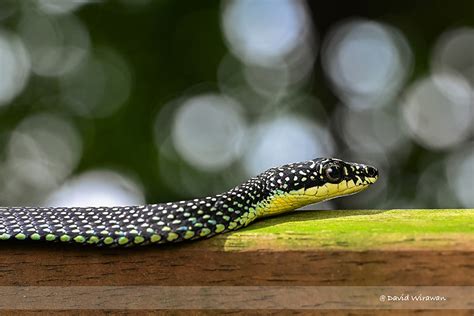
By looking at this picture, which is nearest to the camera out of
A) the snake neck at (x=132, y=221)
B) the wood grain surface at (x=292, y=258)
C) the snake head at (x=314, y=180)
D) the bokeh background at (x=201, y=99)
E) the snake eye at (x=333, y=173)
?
the wood grain surface at (x=292, y=258)

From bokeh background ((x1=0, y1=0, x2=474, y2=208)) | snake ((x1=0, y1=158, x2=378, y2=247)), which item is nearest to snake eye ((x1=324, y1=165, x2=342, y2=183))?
snake ((x1=0, y1=158, x2=378, y2=247))

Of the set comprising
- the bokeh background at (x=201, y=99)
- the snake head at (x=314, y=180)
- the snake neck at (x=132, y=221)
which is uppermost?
the snake neck at (x=132, y=221)

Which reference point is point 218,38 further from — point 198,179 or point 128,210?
point 128,210

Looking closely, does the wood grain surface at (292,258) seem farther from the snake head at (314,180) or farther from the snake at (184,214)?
the snake head at (314,180)

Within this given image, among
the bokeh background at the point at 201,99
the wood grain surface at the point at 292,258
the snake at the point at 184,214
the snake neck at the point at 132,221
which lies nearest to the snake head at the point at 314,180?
the snake at the point at 184,214

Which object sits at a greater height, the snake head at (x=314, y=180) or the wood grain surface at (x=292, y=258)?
the wood grain surface at (x=292, y=258)

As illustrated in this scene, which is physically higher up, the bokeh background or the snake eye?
the snake eye

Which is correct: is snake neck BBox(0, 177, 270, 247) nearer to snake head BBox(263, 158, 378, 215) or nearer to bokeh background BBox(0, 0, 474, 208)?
snake head BBox(263, 158, 378, 215)

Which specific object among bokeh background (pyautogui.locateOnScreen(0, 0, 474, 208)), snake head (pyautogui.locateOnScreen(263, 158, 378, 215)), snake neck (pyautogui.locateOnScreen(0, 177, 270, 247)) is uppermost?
snake neck (pyautogui.locateOnScreen(0, 177, 270, 247))

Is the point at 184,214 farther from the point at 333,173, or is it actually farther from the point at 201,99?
the point at 201,99
